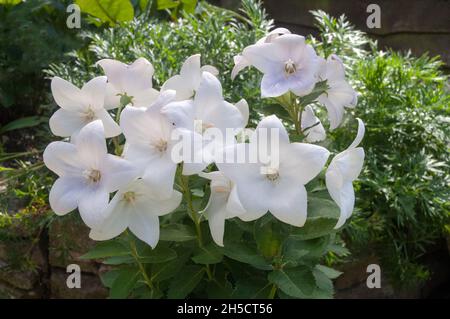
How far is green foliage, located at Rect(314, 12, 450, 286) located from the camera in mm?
1500

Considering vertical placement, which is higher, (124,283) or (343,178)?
(343,178)

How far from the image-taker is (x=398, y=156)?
1.59 metres

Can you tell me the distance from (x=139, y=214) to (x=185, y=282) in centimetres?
19

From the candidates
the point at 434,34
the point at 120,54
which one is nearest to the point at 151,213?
the point at 120,54

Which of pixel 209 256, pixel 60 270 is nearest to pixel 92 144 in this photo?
pixel 209 256

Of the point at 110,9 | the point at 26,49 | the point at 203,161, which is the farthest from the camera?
the point at 26,49

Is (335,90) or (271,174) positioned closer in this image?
(271,174)

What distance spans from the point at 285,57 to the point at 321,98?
0.12 metres

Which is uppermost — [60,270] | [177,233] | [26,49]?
[26,49]

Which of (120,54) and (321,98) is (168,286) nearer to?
(321,98)

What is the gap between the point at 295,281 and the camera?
833mm

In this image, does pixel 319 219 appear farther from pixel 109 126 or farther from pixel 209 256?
pixel 109 126

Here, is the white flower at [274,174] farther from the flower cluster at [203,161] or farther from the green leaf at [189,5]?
the green leaf at [189,5]

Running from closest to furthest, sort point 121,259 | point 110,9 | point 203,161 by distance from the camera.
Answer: point 203,161 → point 121,259 → point 110,9
